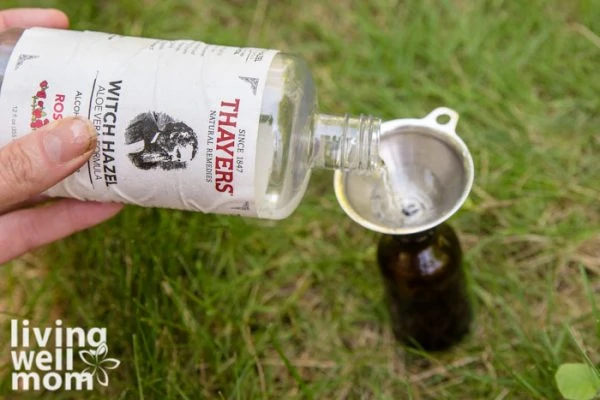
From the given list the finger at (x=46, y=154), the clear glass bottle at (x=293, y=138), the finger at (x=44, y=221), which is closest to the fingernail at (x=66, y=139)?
the finger at (x=46, y=154)

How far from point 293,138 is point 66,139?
371mm

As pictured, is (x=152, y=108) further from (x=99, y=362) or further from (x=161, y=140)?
(x=99, y=362)

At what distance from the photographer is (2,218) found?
138cm

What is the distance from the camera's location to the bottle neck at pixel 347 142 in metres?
1.21

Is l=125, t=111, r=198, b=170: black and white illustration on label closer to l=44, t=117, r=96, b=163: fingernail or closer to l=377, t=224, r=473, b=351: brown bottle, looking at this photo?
l=44, t=117, r=96, b=163: fingernail

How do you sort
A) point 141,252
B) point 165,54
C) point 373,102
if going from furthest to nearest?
1. point 373,102
2. point 141,252
3. point 165,54

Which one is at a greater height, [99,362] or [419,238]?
[419,238]

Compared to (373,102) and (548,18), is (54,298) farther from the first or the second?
(548,18)

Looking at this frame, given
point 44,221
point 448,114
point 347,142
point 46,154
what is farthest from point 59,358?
point 448,114

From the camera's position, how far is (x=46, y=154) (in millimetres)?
1043

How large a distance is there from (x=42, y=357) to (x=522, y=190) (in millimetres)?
1104

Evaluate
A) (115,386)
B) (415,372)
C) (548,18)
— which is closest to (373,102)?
(548,18)

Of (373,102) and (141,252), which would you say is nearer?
(141,252)

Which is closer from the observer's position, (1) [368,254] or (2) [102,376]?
(2) [102,376]
